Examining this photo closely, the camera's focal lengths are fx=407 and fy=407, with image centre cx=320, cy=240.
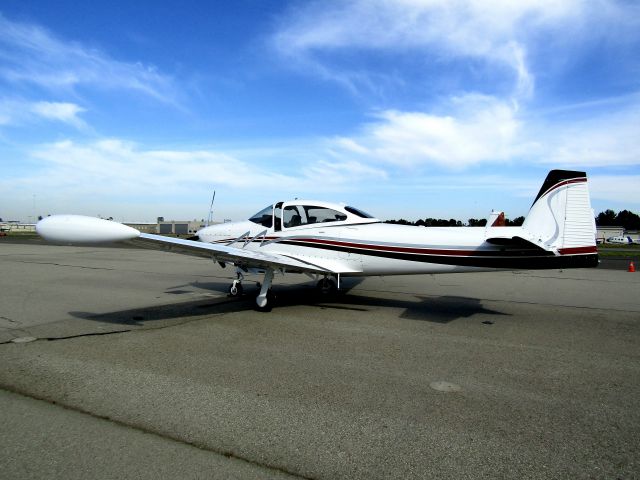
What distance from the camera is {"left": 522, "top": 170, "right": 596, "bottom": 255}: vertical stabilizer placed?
24.9 ft

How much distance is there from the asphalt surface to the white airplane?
107 centimetres

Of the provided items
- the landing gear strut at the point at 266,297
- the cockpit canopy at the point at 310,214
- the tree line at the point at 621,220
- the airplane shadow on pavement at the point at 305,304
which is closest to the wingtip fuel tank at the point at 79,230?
the airplane shadow on pavement at the point at 305,304

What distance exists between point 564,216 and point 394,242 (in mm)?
3243

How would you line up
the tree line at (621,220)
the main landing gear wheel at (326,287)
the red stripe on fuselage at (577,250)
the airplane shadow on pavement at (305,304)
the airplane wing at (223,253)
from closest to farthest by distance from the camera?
the airplane wing at (223,253) → the red stripe on fuselage at (577,250) → the airplane shadow on pavement at (305,304) → the main landing gear wheel at (326,287) → the tree line at (621,220)

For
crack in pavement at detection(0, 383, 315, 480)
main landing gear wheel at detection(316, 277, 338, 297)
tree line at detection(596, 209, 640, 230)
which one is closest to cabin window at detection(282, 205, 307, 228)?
main landing gear wheel at detection(316, 277, 338, 297)

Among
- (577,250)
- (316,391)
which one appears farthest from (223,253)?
(577,250)

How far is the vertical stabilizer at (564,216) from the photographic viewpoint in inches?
299

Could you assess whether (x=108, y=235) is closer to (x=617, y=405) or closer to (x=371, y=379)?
(x=371, y=379)

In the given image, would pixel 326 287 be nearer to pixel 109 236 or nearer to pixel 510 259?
pixel 510 259

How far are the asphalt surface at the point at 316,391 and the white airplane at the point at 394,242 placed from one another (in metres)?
1.07

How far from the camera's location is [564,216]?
7734 mm

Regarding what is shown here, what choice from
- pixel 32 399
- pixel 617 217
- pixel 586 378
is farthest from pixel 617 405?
pixel 617 217

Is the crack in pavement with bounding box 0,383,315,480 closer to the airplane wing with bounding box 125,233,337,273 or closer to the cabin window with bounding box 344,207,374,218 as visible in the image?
the airplane wing with bounding box 125,233,337,273

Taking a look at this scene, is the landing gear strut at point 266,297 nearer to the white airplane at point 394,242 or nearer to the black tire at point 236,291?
the white airplane at point 394,242
